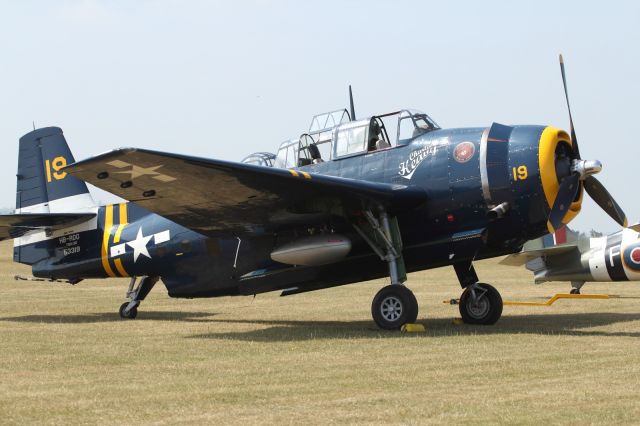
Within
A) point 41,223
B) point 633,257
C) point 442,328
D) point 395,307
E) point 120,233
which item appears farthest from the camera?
point 633,257

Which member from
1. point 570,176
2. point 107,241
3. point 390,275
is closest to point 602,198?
point 570,176

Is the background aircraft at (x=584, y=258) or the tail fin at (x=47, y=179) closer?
the tail fin at (x=47, y=179)

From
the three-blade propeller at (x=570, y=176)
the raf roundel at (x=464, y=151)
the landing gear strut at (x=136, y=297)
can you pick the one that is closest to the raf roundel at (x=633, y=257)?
the three-blade propeller at (x=570, y=176)

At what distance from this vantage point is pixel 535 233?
Answer: 12.7 metres

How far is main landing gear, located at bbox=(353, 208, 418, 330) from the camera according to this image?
40.8 ft

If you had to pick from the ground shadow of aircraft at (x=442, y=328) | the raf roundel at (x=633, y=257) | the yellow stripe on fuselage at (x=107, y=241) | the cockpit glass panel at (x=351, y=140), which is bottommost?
the ground shadow of aircraft at (x=442, y=328)

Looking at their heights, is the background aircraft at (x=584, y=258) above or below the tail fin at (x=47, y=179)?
below

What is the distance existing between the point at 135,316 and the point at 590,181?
8682 millimetres

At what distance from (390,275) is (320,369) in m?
4.27

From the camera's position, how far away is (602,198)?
44.8ft

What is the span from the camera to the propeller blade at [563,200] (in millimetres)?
12242

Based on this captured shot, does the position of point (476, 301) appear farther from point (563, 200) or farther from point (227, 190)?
point (227, 190)

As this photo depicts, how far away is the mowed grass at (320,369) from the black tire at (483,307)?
30 cm

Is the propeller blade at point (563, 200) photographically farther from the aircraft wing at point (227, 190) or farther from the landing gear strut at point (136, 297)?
the landing gear strut at point (136, 297)
